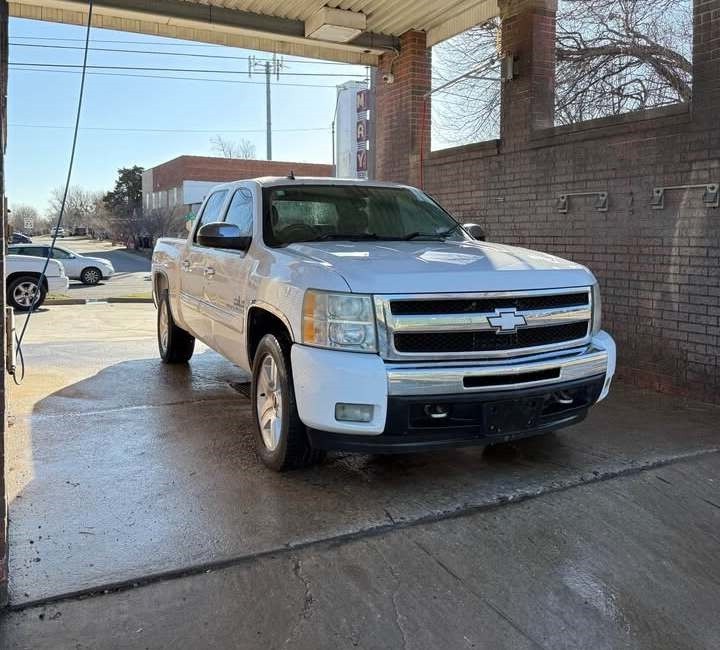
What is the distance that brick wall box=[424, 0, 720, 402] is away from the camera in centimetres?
630

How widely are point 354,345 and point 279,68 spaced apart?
128 ft

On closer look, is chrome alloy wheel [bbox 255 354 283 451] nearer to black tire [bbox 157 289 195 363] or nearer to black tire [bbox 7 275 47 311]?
black tire [bbox 157 289 195 363]

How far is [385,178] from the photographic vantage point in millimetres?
11367

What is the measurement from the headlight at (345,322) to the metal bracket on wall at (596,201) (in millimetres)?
4267

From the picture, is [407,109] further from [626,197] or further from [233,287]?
[233,287]

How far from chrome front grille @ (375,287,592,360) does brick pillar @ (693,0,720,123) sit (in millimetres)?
3066

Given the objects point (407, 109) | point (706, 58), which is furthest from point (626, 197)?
point (407, 109)

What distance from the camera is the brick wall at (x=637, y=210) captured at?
6305 millimetres

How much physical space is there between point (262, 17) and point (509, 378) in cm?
774

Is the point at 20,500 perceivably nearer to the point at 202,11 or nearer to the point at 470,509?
the point at 470,509

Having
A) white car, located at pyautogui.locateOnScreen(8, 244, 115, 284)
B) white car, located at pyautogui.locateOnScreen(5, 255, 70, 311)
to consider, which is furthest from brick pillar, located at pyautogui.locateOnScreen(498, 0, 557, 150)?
white car, located at pyautogui.locateOnScreen(8, 244, 115, 284)

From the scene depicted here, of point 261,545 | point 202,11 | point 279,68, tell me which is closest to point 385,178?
point 202,11

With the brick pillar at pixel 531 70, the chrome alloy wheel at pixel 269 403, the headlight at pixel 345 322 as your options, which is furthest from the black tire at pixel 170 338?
the brick pillar at pixel 531 70

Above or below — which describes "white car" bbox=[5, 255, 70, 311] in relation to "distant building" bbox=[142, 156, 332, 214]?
below
